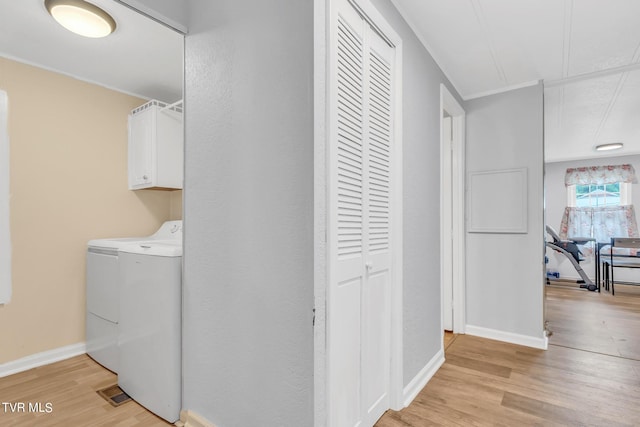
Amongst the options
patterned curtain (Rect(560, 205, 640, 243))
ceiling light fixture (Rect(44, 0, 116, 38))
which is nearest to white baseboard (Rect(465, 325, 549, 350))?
ceiling light fixture (Rect(44, 0, 116, 38))

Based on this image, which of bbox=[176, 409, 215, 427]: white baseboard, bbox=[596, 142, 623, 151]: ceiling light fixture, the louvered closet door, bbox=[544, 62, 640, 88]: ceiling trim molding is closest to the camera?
the louvered closet door

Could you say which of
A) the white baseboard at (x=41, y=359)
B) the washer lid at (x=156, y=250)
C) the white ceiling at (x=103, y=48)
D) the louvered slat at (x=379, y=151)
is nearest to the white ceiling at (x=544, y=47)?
the louvered slat at (x=379, y=151)

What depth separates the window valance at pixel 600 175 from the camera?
539cm

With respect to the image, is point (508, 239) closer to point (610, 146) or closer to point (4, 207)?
point (610, 146)

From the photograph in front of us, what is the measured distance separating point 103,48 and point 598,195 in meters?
7.54

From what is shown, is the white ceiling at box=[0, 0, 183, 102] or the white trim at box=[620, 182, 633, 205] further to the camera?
the white trim at box=[620, 182, 633, 205]

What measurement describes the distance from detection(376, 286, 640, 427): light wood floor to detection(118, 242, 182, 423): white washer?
111 cm

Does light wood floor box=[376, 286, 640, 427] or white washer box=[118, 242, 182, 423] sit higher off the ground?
white washer box=[118, 242, 182, 423]

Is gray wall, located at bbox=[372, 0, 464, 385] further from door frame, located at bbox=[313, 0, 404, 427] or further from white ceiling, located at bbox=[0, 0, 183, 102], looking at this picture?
white ceiling, located at bbox=[0, 0, 183, 102]

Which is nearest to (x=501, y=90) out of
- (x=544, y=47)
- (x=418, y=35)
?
(x=544, y=47)

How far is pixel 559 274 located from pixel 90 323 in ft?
23.7

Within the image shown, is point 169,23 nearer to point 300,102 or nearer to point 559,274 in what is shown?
point 300,102

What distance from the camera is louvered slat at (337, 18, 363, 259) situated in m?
1.31

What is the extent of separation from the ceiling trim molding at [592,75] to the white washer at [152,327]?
326 centimetres
